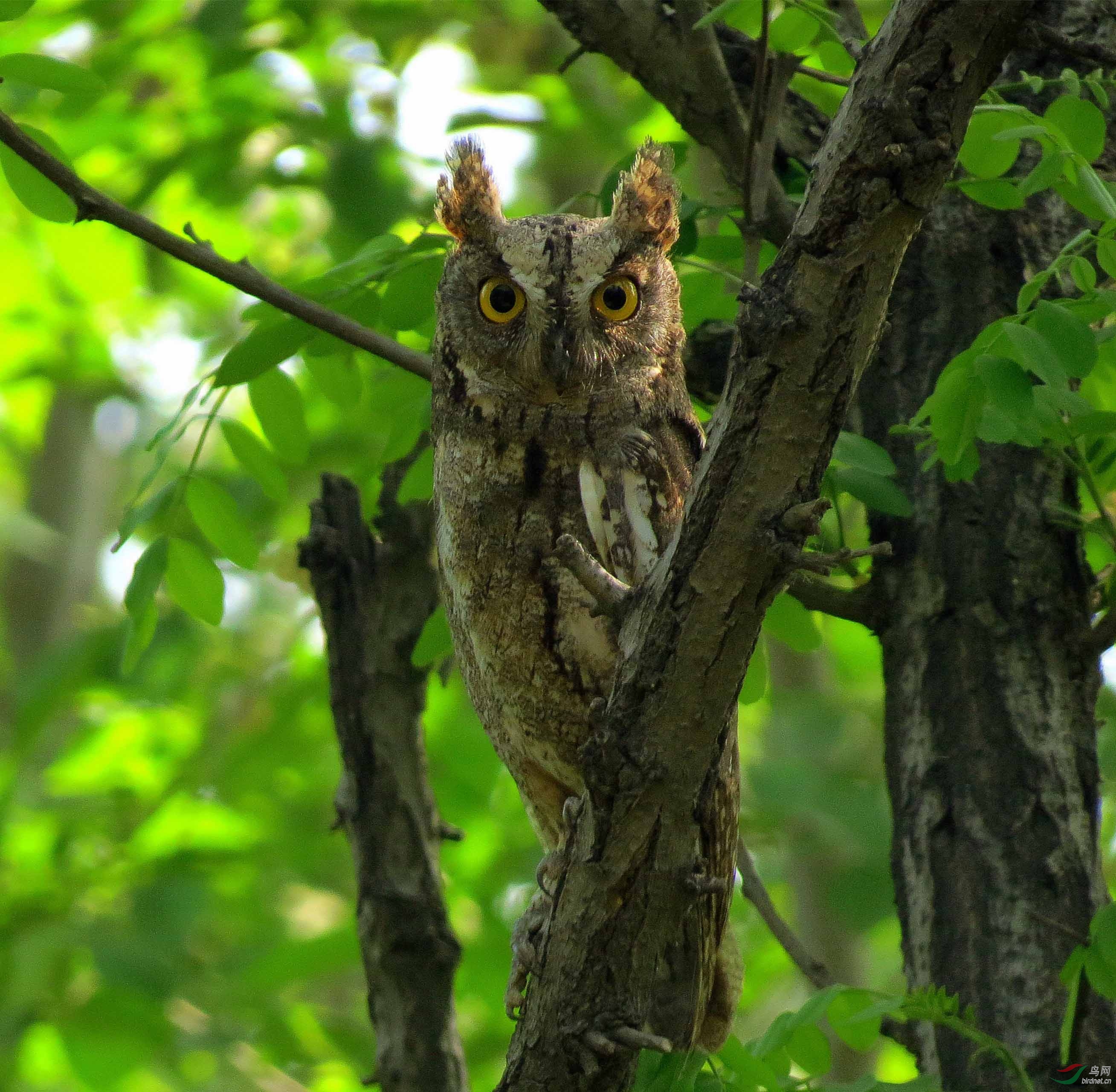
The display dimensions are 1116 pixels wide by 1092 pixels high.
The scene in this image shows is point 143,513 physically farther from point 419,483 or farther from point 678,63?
point 678,63

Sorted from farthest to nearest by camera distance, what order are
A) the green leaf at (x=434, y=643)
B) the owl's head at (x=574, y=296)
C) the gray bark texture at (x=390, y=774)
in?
the gray bark texture at (x=390, y=774) < the green leaf at (x=434, y=643) < the owl's head at (x=574, y=296)

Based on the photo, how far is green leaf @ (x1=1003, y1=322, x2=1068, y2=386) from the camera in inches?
67.2

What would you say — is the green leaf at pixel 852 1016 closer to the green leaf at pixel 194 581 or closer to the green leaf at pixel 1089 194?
the green leaf at pixel 1089 194

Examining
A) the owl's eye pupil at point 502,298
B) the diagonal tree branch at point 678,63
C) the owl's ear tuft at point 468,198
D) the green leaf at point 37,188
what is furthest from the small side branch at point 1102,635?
the green leaf at point 37,188

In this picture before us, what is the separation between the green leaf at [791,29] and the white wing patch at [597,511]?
0.82 m

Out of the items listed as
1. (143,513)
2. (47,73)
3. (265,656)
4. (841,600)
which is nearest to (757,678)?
(841,600)

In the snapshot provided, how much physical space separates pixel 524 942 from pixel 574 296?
122 centimetres

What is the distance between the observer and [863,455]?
2260 mm

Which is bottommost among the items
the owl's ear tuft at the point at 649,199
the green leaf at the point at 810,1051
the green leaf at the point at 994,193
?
the green leaf at the point at 810,1051

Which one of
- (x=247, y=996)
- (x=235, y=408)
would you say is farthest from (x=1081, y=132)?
(x=235, y=408)

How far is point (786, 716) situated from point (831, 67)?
90.7 inches

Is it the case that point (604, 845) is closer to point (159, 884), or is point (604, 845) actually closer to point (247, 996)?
point (159, 884)

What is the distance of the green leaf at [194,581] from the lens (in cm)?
241

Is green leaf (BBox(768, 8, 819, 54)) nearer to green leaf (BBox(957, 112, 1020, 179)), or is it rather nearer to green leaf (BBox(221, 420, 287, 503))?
green leaf (BBox(957, 112, 1020, 179))
